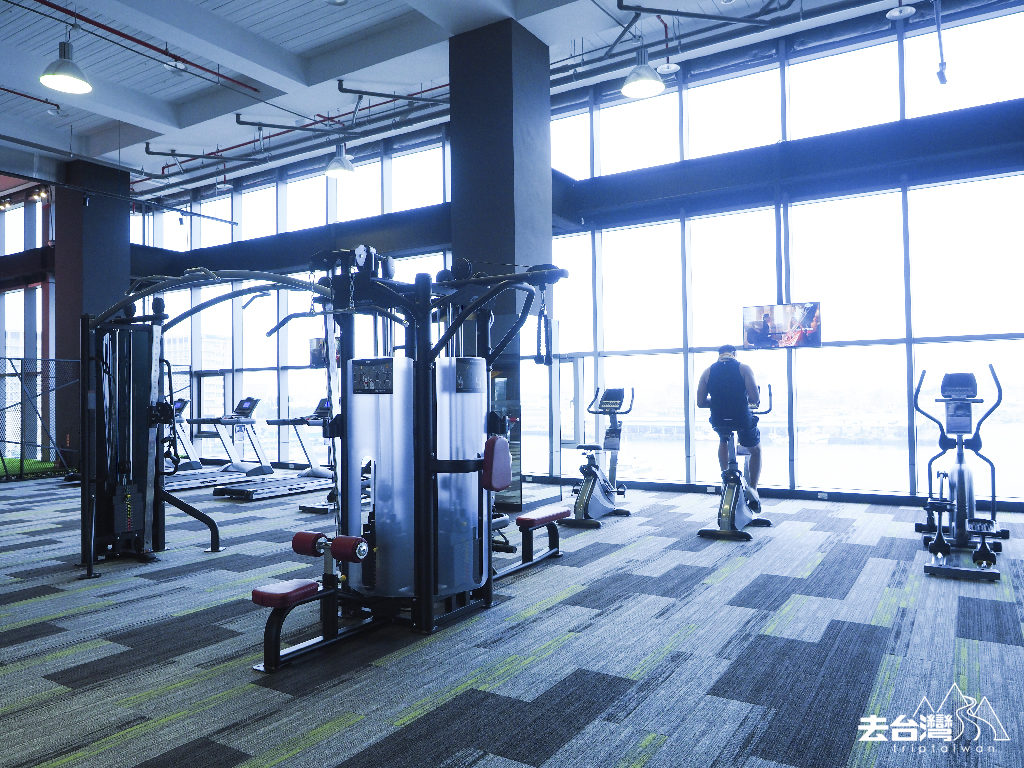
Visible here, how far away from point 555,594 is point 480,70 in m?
5.54

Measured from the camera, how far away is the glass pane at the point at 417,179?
1004 centimetres

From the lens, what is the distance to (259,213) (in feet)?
40.6

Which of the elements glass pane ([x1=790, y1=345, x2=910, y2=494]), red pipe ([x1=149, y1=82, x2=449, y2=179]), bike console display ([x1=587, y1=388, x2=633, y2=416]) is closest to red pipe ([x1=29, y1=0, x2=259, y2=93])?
red pipe ([x1=149, y1=82, x2=449, y2=179])

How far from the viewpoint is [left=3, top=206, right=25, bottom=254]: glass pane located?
44.3 ft

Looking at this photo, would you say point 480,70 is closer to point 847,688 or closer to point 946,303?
point 946,303

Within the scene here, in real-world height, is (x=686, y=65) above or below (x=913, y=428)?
above

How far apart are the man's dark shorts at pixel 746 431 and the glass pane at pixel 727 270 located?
6.63 ft

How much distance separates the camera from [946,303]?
22.8 feet

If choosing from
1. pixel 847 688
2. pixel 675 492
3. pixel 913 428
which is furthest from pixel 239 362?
pixel 847 688

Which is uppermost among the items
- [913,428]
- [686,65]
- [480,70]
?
[686,65]

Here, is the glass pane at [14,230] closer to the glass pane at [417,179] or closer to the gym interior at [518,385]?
the gym interior at [518,385]

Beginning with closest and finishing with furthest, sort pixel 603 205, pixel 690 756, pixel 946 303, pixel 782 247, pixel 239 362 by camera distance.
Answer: pixel 690 756, pixel 946 303, pixel 782 247, pixel 603 205, pixel 239 362

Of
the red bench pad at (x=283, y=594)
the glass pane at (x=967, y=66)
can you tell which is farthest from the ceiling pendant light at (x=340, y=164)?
the red bench pad at (x=283, y=594)

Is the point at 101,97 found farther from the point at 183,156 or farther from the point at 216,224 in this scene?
the point at 216,224
